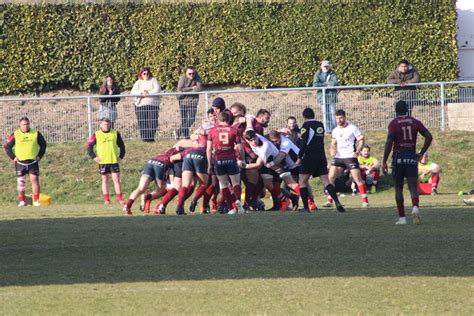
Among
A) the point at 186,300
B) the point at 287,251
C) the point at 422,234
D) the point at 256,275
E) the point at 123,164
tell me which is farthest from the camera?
the point at 123,164

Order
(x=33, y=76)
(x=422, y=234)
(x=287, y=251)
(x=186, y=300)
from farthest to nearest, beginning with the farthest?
(x=33, y=76)
(x=422, y=234)
(x=287, y=251)
(x=186, y=300)

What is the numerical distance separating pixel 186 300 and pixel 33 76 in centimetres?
2504

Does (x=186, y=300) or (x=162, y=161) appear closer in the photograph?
(x=186, y=300)

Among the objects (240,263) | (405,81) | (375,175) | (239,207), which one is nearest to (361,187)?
(239,207)

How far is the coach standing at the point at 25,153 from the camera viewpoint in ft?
88.5

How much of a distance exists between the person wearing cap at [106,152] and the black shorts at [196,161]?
18.7 feet

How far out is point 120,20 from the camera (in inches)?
1400

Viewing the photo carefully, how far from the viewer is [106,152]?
2716cm

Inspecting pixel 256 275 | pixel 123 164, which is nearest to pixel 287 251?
pixel 256 275

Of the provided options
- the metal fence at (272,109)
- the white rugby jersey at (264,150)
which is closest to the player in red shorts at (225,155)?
the white rugby jersey at (264,150)

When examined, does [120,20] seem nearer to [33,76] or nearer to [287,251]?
[33,76]

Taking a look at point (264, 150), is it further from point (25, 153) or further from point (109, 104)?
point (109, 104)

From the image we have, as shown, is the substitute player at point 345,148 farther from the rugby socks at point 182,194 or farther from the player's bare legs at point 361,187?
the rugby socks at point 182,194

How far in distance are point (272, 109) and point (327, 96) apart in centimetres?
150
